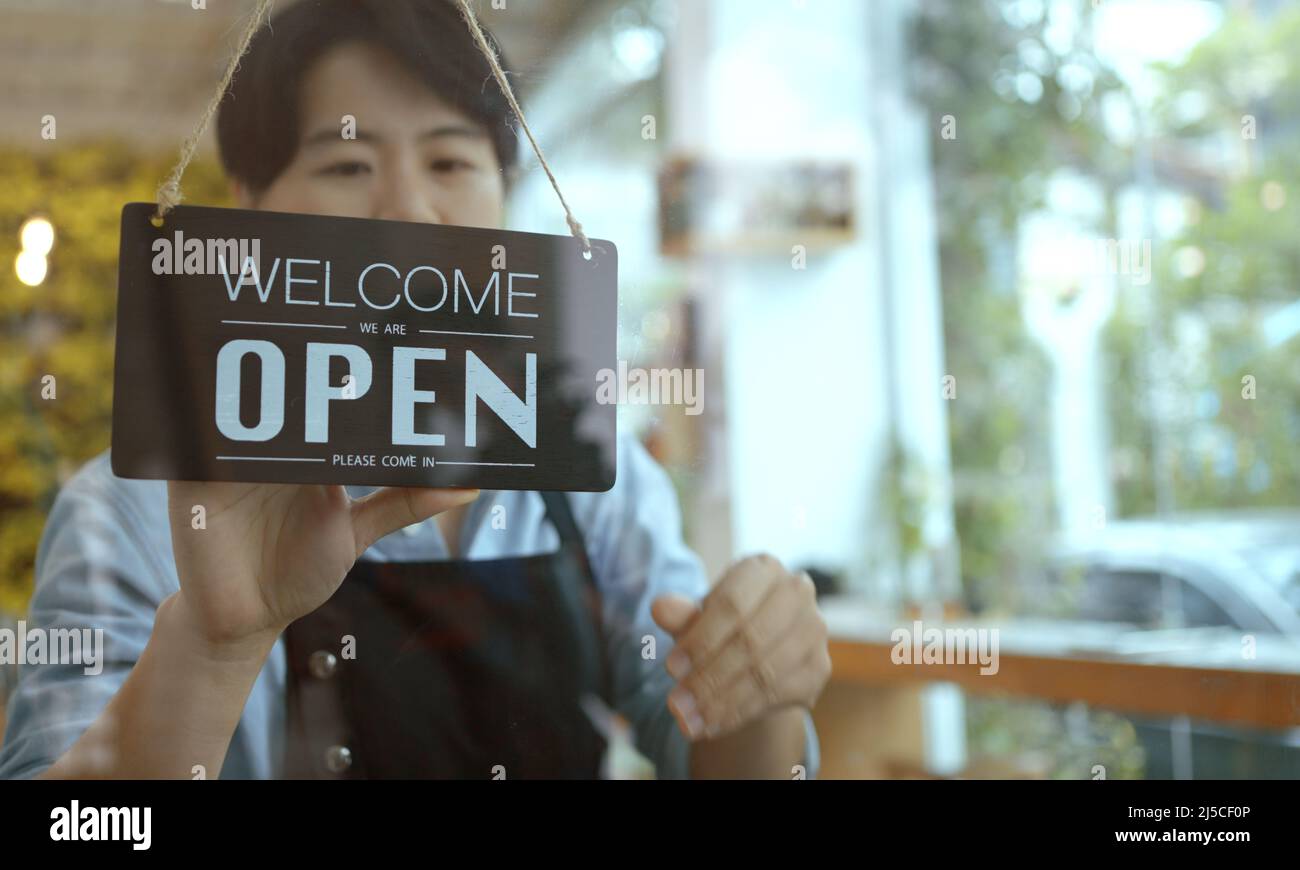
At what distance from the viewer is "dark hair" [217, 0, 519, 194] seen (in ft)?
2.12

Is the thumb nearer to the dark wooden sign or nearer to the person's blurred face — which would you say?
the dark wooden sign

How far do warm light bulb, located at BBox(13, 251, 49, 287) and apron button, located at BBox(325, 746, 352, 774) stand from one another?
16.7 inches

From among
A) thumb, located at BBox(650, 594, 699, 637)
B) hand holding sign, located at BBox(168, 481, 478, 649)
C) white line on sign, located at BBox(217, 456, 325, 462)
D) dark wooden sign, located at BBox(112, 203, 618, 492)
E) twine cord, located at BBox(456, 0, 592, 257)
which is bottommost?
thumb, located at BBox(650, 594, 699, 637)

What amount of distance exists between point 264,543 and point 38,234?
0.38 m

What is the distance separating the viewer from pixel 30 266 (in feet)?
2.84

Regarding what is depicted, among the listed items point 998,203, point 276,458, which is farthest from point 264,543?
point 998,203

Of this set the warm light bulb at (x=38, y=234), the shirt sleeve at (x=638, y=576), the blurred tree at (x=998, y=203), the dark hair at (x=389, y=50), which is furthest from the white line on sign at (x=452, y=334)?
the blurred tree at (x=998, y=203)

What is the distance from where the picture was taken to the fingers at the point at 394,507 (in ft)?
1.94

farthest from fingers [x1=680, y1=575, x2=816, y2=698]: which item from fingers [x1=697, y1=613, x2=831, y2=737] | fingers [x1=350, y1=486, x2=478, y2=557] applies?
fingers [x1=350, y1=486, x2=478, y2=557]

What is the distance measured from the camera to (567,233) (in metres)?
0.62

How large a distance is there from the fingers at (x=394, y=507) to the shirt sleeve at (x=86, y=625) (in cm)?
11
